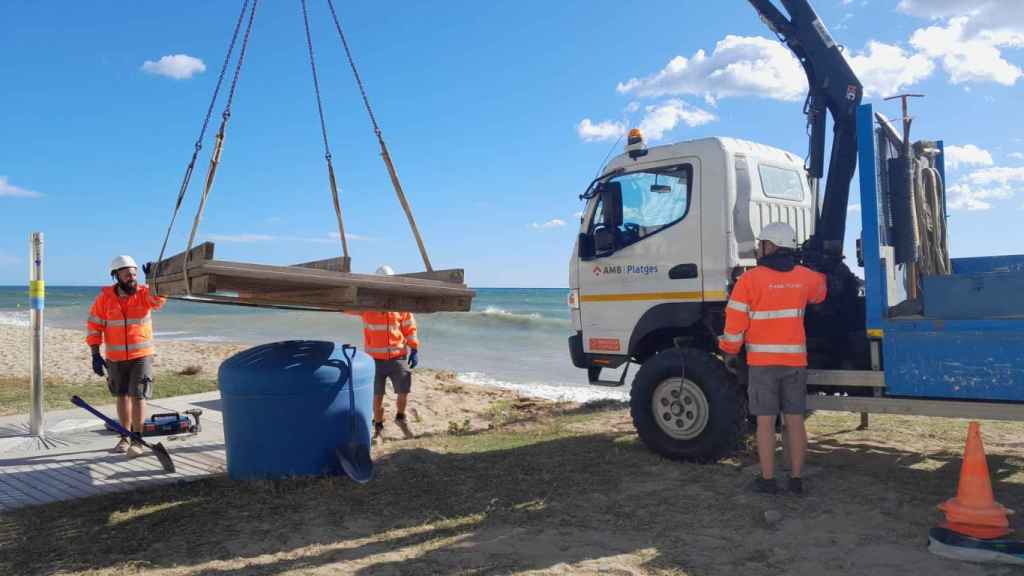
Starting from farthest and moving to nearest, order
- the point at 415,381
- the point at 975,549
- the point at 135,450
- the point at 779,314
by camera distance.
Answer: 1. the point at 415,381
2. the point at 135,450
3. the point at 779,314
4. the point at 975,549

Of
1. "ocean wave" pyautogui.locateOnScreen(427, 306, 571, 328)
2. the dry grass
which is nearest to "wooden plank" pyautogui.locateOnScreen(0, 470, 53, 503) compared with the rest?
the dry grass

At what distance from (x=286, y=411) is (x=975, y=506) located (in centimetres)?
443

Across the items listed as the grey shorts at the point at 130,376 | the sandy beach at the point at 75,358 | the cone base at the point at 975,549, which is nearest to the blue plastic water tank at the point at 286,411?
the grey shorts at the point at 130,376

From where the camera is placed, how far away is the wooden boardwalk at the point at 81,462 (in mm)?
5723

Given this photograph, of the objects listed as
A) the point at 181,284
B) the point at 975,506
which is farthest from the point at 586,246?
the point at 975,506

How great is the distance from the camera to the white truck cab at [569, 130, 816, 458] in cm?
Result: 618

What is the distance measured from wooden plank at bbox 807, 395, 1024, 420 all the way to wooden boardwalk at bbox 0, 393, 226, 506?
15.7 ft

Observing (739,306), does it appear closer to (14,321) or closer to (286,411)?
(286,411)

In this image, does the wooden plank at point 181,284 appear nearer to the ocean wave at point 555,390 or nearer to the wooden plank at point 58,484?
the wooden plank at point 58,484

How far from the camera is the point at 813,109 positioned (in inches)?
258

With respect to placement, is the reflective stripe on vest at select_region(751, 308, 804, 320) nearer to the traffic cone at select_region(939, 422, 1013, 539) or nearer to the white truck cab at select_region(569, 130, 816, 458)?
the white truck cab at select_region(569, 130, 816, 458)

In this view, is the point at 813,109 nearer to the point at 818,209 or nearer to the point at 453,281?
the point at 818,209

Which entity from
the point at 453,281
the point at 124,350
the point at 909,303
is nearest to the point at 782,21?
the point at 909,303

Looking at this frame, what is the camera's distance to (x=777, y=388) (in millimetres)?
5375
